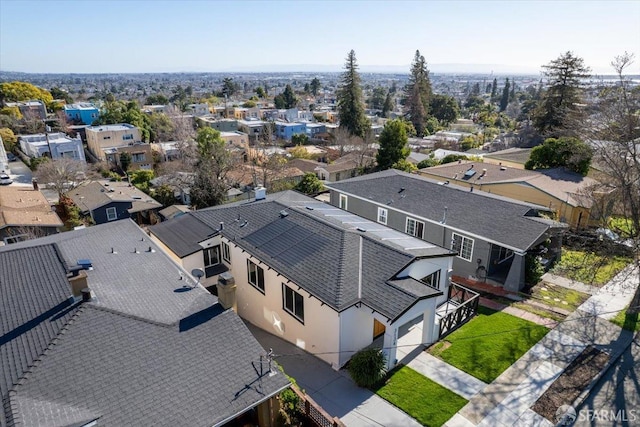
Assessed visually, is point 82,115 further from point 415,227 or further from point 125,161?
point 415,227

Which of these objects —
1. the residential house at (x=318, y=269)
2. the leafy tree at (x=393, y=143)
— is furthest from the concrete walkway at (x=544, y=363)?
the leafy tree at (x=393, y=143)

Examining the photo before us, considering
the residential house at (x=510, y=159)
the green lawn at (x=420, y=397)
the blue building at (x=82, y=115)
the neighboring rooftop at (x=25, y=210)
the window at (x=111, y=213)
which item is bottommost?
the window at (x=111, y=213)

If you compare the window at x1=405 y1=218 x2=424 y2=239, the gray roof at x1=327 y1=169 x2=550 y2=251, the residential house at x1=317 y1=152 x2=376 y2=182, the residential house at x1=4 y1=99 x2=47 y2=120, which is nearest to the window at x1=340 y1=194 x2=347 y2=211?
the gray roof at x1=327 y1=169 x2=550 y2=251

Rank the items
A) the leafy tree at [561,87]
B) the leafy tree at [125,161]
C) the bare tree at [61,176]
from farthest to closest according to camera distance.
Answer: the leafy tree at [125,161] → the leafy tree at [561,87] → the bare tree at [61,176]

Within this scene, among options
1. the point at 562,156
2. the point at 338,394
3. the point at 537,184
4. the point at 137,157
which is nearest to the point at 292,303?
the point at 338,394

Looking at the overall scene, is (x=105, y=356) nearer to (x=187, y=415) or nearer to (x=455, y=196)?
(x=187, y=415)

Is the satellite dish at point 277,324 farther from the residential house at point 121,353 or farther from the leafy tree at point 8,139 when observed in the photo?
the leafy tree at point 8,139

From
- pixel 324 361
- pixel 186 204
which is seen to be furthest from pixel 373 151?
pixel 324 361
